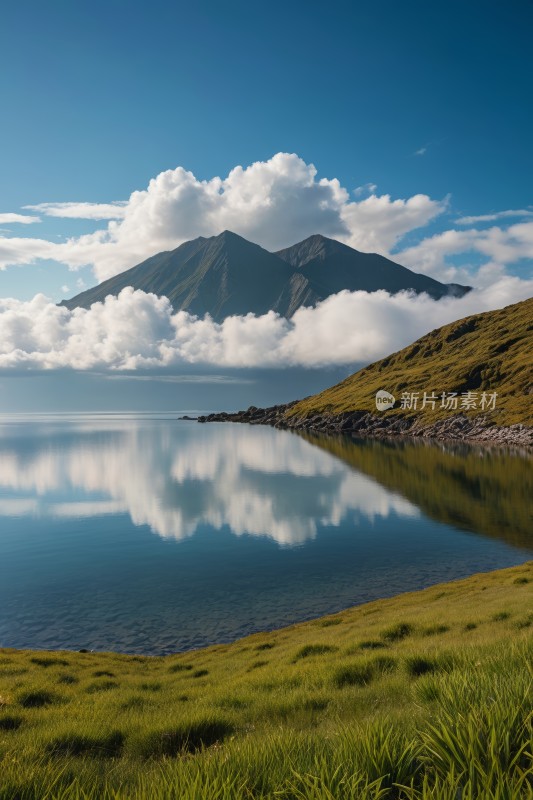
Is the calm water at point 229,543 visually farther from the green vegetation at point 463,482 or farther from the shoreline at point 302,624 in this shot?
the shoreline at point 302,624

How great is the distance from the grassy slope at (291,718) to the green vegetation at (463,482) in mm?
39317

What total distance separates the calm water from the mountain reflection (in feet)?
1.74

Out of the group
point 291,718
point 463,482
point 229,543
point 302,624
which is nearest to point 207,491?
point 229,543

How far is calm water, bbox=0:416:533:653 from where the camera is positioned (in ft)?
117

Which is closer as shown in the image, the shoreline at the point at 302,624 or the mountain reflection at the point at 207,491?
the shoreline at the point at 302,624

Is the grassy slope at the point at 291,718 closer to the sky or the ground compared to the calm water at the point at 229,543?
closer to the sky

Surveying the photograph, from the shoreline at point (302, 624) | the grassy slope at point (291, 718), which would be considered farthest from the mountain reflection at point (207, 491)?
the grassy slope at point (291, 718)

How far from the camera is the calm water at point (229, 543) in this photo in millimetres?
35625

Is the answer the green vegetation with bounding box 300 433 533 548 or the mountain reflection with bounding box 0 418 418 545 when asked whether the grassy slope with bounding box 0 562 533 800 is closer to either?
the mountain reflection with bounding box 0 418 418 545

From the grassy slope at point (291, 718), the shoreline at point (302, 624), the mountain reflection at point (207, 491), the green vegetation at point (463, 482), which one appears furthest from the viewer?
the mountain reflection at point (207, 491)

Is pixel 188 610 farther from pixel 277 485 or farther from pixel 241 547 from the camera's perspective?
pixel 277 485

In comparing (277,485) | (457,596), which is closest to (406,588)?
(457,596)

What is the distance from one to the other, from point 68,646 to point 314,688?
25304 millimetres

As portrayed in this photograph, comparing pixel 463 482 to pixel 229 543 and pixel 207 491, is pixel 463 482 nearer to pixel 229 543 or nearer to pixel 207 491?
pixel 207 491
